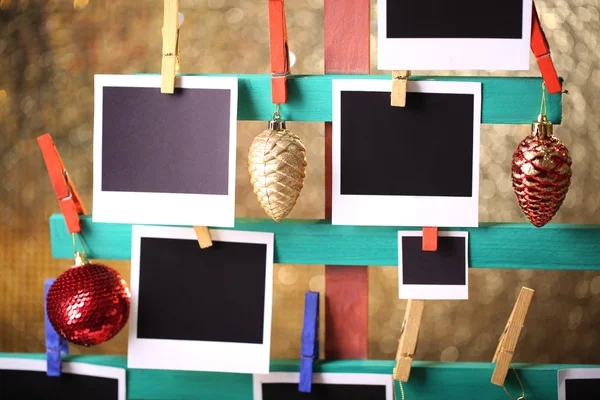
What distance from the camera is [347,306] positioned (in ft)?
2.71

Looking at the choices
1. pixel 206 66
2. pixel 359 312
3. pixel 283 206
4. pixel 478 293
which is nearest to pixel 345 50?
pixel 283 206

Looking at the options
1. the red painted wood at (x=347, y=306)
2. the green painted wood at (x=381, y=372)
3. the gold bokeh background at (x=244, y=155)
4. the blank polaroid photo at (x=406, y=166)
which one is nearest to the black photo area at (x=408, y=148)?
the blank polaroid photo at (x=406, y=166)

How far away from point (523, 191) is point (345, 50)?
25 centimetres

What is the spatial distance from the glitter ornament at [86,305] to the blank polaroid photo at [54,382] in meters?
0.11

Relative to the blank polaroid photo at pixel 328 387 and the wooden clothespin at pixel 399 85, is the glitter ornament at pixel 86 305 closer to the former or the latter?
the blank polaroid photo at pixel 328 387

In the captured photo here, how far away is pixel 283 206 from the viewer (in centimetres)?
72

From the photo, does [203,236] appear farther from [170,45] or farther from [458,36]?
[458,36]

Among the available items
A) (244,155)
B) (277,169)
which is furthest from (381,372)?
(244,155)

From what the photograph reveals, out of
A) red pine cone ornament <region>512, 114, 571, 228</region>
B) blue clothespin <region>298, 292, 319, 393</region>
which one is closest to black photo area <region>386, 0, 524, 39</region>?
red pine cone ornament <region>512, 114, 571, 228</region>

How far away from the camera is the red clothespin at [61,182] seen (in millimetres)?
802

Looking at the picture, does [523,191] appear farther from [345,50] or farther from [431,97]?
[345,50]

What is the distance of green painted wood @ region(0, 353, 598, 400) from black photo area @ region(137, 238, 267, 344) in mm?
62

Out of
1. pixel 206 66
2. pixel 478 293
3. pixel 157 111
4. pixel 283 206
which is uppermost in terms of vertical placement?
pixel 206 66

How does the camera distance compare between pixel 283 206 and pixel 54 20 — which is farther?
pixel 54 20
